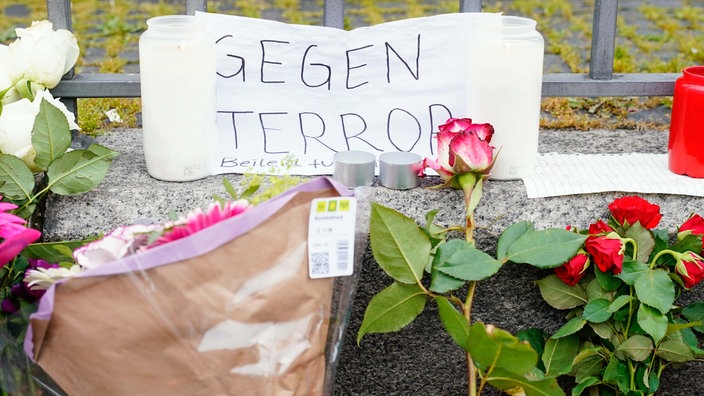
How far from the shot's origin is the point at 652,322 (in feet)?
4.43

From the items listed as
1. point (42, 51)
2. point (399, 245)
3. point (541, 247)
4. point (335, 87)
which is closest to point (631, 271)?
point (541, 247)

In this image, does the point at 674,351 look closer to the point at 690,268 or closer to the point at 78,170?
the point at 690,268

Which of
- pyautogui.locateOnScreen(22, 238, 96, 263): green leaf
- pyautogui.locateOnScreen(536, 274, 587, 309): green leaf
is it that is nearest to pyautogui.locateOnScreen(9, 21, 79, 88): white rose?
pyautogui.locateOnScreen(22, 238, 96, 263): green leaf

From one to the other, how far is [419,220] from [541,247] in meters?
0.20

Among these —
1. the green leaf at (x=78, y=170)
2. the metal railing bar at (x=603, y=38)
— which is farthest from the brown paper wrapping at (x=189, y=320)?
Answer: the metal railing bar at (x=603, y=38)

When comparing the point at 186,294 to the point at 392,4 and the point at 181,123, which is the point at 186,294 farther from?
the point at 392,4

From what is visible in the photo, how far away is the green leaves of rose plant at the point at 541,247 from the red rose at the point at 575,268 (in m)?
0.02

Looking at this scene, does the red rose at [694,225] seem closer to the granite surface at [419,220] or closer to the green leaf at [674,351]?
the granite surface at [419,220]

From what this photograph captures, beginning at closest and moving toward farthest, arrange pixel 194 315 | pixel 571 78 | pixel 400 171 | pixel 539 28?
pixel 194 315, pixel 400 171, pixel 571 78, pixel 539 28

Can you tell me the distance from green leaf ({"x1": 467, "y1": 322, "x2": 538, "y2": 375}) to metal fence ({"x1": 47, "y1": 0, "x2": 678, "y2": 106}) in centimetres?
73

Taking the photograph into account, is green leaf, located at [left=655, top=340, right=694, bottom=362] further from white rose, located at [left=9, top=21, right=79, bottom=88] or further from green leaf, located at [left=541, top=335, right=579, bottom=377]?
white rose, located at [left=9, top=21, right=79, bottom=88]

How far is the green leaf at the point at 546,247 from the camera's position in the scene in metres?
1.35

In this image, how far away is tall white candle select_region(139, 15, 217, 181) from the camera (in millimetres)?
1457

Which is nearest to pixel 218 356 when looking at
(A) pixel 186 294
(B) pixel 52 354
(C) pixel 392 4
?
(A) pixel 186 294
